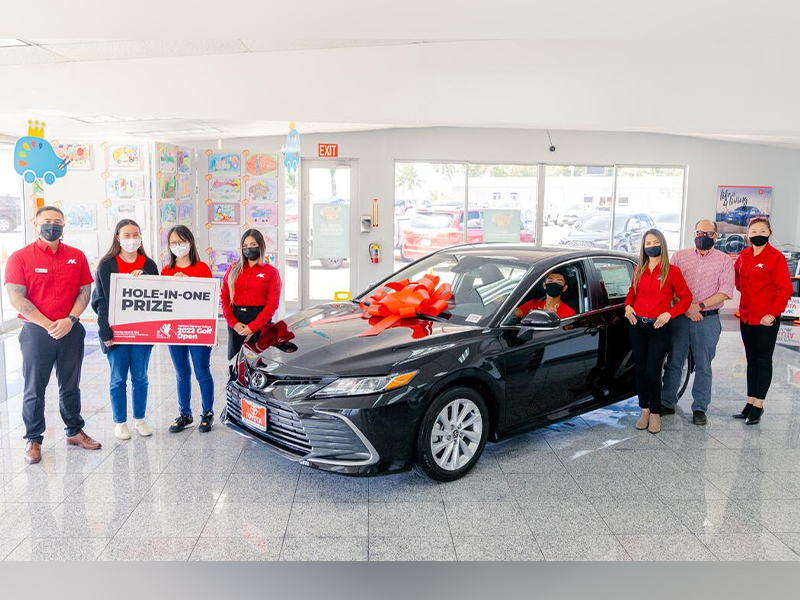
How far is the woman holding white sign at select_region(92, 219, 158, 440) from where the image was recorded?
490 centimetres

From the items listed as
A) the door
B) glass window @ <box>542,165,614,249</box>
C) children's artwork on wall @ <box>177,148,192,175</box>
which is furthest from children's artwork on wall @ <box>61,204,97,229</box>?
glass window @ <box>542,165,614,249</box>

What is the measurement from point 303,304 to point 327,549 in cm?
861

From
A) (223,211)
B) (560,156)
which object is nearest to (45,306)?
(223,211)

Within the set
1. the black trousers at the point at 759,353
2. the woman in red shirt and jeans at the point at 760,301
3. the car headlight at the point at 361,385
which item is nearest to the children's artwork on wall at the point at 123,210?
the car headlight at the point at 361,385

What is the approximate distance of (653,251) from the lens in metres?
5.25

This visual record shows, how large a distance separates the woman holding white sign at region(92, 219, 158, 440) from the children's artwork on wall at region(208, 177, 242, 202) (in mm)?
4077

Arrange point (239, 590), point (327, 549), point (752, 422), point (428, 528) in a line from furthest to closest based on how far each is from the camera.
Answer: point (752, 422) < point (428, 528) < point (327, 549) < point (239, 590)

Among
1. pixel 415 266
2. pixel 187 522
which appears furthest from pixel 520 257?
pixel 187 522

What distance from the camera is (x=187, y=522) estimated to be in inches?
153

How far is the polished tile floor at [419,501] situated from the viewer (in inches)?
145

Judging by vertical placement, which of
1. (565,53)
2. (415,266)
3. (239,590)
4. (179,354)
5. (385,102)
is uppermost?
(565,53)

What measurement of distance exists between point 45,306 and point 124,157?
3925 millimetres

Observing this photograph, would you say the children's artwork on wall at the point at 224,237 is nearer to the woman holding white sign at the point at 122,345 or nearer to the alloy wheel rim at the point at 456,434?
the woman holding white sign at the point at 122,345

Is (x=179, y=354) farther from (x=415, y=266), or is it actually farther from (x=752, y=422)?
(x=752, y=422)
